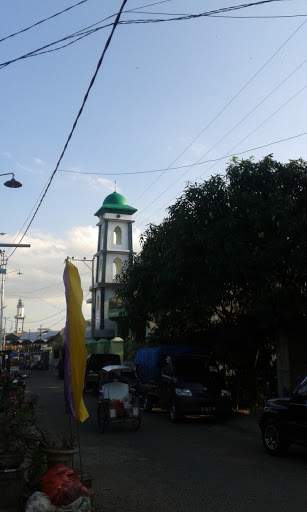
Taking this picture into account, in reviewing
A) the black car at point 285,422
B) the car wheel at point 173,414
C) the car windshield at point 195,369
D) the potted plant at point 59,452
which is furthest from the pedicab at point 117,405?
the potted plant at point 59,452

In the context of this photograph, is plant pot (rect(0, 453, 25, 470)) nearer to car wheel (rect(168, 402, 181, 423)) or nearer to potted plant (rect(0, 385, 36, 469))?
potted plant (rect(0, 385, 36, 469))

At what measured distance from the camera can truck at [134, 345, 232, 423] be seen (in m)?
14.8

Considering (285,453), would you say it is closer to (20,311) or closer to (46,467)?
(46,467)

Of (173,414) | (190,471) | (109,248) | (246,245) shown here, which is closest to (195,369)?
(173,414)

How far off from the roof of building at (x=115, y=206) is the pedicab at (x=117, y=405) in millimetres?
37507

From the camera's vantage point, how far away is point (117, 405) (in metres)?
12.9

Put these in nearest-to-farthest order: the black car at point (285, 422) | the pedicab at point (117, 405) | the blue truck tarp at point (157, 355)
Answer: the black car at point (285, 422)
the pedicab at point (117, 405)
the blue truck tarp at point (157, 355)

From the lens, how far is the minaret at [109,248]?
49281mm

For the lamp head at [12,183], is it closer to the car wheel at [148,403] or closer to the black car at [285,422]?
the car wheel at [148,403]

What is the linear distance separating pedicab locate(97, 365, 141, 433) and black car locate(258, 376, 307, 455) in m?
4.14

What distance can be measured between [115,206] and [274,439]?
139 feet

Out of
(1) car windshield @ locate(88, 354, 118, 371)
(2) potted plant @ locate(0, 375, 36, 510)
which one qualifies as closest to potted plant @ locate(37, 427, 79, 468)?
(2) potted plant @ locate(0, 375, 36, 510)

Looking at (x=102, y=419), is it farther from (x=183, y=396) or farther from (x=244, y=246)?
(x=244, y=246)

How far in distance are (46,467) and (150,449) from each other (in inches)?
182
